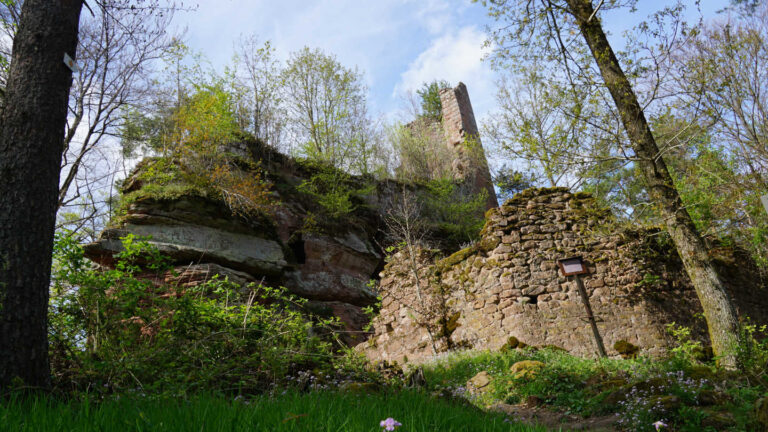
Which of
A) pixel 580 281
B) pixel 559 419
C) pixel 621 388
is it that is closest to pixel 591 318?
pixel 580 281

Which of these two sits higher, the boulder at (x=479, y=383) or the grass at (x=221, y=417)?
the grass at (x=221, y=417)

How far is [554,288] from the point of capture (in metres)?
8.24

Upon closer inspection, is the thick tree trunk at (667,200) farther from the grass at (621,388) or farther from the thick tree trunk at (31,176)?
the thick tree trunk at (31,176)

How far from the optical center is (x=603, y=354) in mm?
7270

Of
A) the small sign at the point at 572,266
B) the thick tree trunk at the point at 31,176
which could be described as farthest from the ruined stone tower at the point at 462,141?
the thick tree trunk at the point at 31,176

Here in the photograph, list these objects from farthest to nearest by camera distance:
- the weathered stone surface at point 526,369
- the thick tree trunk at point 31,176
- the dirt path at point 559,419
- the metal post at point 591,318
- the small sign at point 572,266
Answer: the small sign at point 572,266
the metal post at point 591,318
the weathered stone surface at point 526,369
the dirt path at point 559,419
the thick tree trunk at point 31,176

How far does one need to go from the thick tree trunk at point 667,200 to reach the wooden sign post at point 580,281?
154cm

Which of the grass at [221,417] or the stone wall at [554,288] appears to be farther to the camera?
the stone wall at [554,288]

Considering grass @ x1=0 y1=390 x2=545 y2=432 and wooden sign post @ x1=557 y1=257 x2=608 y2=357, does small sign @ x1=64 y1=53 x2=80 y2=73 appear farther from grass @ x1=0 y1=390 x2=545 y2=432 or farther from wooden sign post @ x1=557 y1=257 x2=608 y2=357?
wooden sign post @ x1=557 y1=257 x2=608 y2=357

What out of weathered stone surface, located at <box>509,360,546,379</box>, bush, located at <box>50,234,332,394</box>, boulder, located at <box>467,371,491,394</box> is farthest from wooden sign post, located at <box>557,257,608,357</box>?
bush, located at <box>50,234,332,394</box>

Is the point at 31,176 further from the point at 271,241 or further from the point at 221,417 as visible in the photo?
the point at 271,241

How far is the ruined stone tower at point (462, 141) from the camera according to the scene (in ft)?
76.7

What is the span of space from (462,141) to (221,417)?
2369 cm

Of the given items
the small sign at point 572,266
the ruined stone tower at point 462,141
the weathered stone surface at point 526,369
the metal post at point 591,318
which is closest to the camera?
the weathered stone surface at point 526,369
